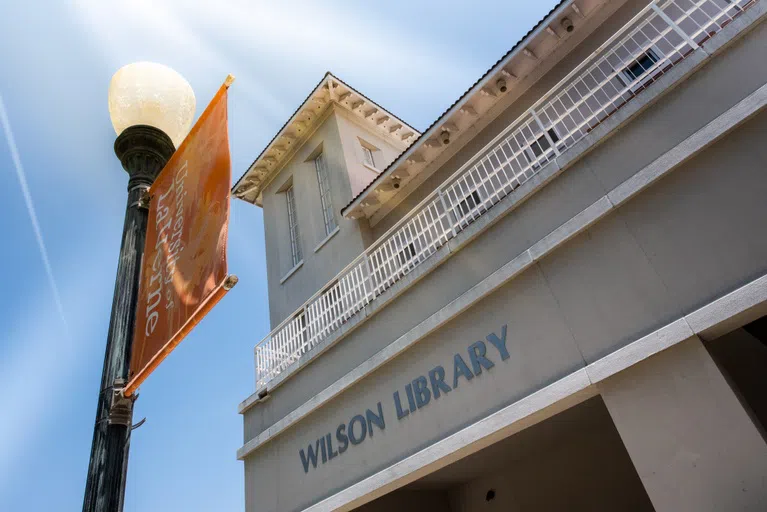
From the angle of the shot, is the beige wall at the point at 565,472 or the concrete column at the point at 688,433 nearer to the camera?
the concrete column at the point at 688,433

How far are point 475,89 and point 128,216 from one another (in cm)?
800

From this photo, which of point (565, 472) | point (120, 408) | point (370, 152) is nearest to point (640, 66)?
point (565, 472)

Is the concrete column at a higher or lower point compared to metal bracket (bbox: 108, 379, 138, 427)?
lower

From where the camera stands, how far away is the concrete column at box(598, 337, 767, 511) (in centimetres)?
458

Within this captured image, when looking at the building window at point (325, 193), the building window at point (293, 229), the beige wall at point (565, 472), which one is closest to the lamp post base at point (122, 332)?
the beige wall at point (565, 472)

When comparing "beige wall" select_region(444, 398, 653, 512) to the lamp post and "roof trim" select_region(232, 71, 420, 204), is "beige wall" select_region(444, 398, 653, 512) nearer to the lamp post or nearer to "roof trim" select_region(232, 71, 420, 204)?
the lamp post

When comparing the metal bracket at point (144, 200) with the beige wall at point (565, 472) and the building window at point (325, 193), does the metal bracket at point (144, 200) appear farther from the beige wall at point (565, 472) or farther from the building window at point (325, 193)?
the building window at point (325, 193)

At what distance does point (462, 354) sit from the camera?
720 cm

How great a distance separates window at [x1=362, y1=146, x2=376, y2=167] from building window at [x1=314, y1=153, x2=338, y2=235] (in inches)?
46.6

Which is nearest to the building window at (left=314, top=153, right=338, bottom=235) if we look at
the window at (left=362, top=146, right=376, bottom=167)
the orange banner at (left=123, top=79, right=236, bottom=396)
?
the window at (left=362, top=146, right=376, bottom=167)

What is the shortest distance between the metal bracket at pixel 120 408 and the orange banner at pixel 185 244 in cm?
7

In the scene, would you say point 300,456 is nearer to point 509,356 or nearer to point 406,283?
point 406,283

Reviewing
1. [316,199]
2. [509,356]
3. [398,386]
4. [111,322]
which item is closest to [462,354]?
[509,356]

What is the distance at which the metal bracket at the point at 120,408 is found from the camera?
388 cm
